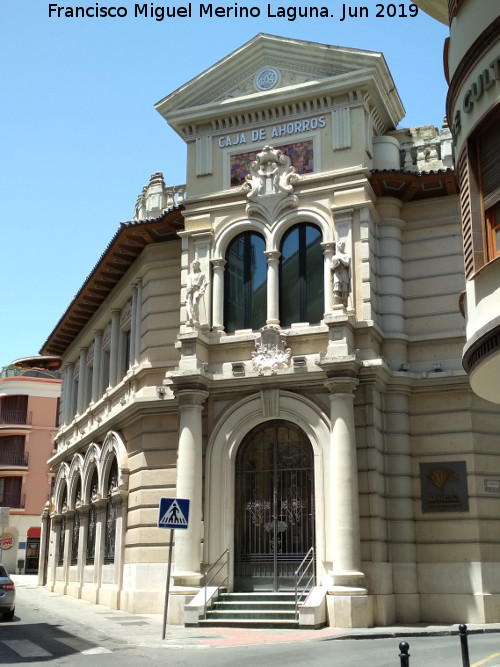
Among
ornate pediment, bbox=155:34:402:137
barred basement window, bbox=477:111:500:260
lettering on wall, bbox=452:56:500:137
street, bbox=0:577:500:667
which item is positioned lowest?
street, bbox=0:577:500:667

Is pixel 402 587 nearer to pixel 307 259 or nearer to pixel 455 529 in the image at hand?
pixel 455 529

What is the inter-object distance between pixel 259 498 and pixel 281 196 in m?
8.24

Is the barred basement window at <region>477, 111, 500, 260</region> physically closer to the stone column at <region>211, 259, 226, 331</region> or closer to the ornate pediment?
the ornate pediment

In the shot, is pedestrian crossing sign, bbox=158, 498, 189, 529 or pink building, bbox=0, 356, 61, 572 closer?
pedestrian crossing sign, bbox=158, 498, 189, 529

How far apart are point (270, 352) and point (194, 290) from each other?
281cm

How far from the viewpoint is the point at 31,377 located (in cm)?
6181

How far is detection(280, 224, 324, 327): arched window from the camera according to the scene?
22859 mm

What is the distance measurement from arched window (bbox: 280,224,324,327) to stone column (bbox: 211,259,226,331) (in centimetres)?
168

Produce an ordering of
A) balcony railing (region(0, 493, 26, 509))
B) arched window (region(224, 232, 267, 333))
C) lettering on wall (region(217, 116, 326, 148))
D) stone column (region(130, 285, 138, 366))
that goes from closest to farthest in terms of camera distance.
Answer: arched window (region(224, 232, 267, 333)) < lettering on wall (region(217, 116, 326, 148)) < stone column (region(130, 285, 138, 366)) < balcony railing (region(0, 493, 26, 509))

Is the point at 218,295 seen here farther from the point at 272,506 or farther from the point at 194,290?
the point at 272,506

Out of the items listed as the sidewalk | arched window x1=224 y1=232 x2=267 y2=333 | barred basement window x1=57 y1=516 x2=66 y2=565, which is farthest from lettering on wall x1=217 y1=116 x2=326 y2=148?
barred basement window x1=57 y1=516 x2=66 y2=565

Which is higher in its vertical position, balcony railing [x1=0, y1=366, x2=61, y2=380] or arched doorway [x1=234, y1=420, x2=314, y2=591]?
balcony railing [x1=0, y1=366, x2=61, y2=380]

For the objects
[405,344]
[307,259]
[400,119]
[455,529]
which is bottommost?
[455,529]

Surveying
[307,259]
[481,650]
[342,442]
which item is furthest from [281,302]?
[481,650]
